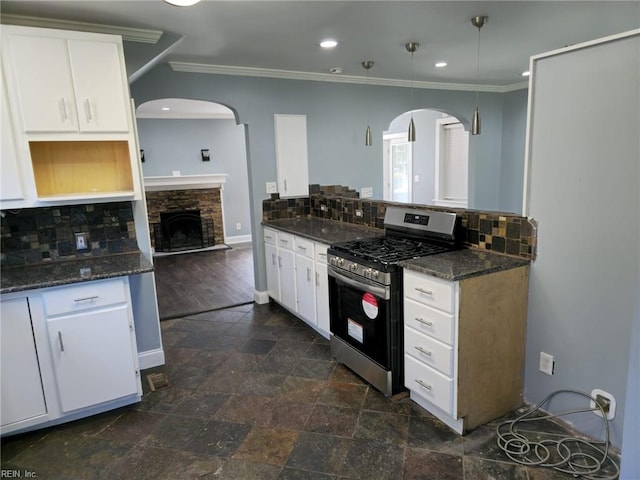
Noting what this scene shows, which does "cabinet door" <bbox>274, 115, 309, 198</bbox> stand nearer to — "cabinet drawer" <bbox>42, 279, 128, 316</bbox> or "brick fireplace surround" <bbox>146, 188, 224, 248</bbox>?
"cabinet drawer" <bbox>42, 279, 128, 316</bbox>

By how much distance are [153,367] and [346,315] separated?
5.03 feet

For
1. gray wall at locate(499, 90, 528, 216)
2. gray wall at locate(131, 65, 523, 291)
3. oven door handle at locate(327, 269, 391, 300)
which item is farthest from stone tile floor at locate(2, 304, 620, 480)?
gray wall at locate(499, 90, 528, 216)

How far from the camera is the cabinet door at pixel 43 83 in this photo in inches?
86.1

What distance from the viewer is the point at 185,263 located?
6355 millimetres

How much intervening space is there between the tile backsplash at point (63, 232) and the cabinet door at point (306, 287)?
1322mm

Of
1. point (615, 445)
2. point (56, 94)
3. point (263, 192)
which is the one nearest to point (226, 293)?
point (263, 192)

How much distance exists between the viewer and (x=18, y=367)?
217 cm

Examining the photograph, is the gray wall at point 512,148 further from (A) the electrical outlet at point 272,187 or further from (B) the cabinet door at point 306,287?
(B) the cabinet door at point 306,287

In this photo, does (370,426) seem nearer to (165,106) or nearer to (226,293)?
(226,293)

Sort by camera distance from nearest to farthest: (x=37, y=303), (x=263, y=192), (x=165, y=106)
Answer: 1. (x=37, y=303)
2. (x=263, y=192)
3. (x=165, y=106)

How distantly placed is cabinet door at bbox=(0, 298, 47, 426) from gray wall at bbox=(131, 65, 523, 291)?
7.21ft

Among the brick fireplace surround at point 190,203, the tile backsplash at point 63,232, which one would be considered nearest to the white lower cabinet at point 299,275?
the tile backsplash at point 63,232

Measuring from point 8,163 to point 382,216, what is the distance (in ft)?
8.51

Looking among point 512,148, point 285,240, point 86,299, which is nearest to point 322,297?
point 285,240
